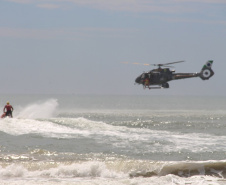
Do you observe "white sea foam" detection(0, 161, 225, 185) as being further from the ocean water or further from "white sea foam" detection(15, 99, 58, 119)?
"white sea foam" detection(15, 99, 58, 119)

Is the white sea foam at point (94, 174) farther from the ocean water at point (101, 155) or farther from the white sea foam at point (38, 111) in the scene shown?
the white sea foam at point (38, 111)

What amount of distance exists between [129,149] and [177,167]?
6534mm

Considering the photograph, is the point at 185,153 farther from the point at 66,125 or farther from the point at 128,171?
the point at 66,125

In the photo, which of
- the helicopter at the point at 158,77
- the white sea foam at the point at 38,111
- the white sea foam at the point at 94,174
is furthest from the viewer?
the white sea foam at the point at 38,111

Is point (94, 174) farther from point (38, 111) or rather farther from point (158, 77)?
point (38, 111)

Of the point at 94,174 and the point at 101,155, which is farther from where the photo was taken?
the point at 101,155

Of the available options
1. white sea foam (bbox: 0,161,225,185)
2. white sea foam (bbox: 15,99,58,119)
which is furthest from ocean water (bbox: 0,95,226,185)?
white sea foam (bbox: 15,99,58,119)

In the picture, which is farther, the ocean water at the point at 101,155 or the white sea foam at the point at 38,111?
the white sea foam at the point at 38,111

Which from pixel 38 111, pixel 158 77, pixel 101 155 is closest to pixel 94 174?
pixel 101 155

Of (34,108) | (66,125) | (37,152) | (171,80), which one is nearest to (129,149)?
(37,152)

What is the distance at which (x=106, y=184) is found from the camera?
642 inches

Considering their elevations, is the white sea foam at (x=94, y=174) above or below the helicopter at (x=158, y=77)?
below

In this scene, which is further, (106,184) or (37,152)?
(37,152)

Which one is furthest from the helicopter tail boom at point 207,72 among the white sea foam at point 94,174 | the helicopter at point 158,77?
the white sea foam at point 94,174
